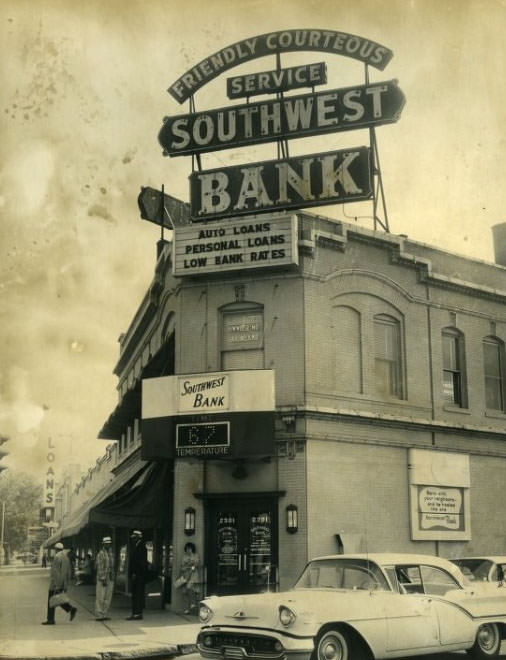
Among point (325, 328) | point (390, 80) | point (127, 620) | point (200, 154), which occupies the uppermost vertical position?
point (390, 80)

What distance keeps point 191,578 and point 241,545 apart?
1.34 meters

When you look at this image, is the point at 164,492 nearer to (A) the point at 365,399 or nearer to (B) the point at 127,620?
(B) the point at 127,620

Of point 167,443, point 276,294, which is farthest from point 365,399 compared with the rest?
point 167,443

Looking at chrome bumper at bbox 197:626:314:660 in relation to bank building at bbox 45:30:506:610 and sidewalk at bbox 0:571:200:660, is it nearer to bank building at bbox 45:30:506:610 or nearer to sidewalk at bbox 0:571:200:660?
sidewalk at bbox 0:571:200:660

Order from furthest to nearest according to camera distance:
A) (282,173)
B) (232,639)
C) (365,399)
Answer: (282,173) < (365,399) < (232,639)

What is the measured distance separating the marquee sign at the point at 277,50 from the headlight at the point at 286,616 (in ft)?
46.5

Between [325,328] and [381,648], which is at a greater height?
[325,328]

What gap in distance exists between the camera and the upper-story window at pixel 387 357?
21.2 m

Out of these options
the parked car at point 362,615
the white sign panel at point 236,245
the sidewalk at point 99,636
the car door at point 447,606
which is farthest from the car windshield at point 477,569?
the white sign panel at point 236,245

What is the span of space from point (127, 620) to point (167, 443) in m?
3.89

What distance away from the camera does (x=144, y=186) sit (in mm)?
22703

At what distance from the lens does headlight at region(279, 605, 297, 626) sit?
10.3 metres

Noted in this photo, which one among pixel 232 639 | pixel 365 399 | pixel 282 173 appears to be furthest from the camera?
pixel 282 173

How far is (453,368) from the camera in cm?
2298
